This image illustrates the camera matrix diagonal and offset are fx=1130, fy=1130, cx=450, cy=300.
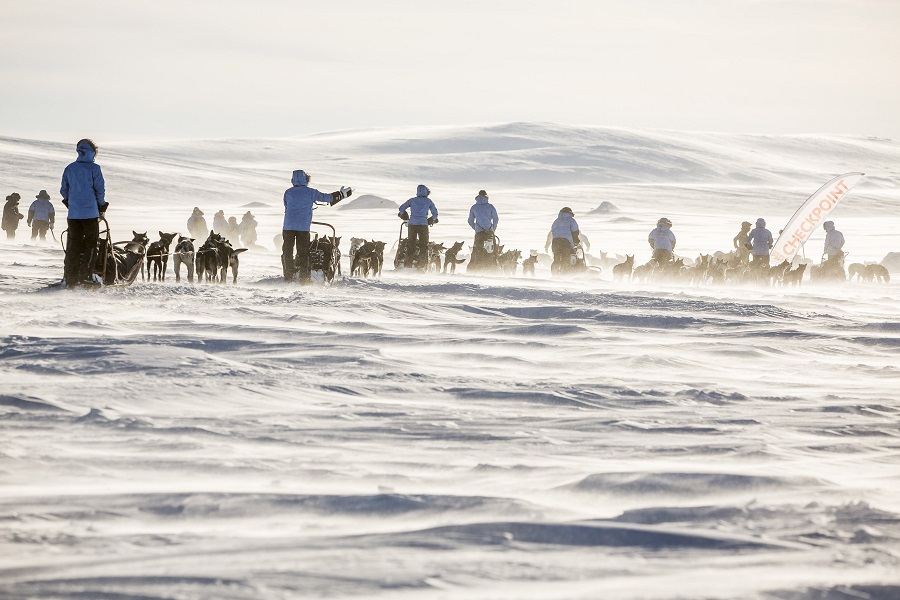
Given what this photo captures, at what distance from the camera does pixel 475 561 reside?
10.8 feet

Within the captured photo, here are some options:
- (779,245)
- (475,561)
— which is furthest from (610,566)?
(779,245)

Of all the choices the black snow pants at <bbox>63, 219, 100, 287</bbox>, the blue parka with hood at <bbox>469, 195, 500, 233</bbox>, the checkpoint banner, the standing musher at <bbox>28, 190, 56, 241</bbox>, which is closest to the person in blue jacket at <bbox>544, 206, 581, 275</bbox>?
the blue parka with hood at <bbox>469, 195, 500, 233</bbox>

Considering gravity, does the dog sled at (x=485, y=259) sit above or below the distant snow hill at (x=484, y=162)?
below

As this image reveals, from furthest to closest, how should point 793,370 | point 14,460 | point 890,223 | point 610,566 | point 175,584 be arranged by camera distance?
point 890,223 → point 793,370 → point 14,460 → point 610,566 → point 175,584

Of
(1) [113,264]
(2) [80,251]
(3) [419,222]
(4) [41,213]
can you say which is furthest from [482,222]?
(4) [41,213]

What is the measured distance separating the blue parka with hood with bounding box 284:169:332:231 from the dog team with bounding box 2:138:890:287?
0.5 inches

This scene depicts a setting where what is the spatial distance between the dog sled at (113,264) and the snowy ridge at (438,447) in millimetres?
244

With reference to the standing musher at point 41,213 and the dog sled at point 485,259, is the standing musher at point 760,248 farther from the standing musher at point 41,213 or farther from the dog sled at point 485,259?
the standing musher at point 41,213

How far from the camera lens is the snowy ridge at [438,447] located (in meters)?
3.23

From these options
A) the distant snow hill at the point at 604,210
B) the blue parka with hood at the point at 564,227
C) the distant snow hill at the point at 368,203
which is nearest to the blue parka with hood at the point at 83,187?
the blue parka with hood at the point at 564,227

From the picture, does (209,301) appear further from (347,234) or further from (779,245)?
(347,234)

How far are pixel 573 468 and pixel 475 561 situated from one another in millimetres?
1284

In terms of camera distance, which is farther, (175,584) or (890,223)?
(890,223)

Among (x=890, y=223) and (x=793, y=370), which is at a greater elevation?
(x=890, y=223)
